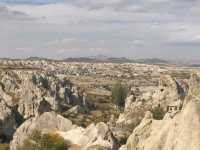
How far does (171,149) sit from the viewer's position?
28953 millimetres

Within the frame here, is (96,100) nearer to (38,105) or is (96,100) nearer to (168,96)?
(38,105)

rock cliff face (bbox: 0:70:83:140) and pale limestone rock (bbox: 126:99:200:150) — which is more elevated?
pale limestone rock (bbox: 126:99:200:150)

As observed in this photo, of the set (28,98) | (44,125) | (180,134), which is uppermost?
(180,134)

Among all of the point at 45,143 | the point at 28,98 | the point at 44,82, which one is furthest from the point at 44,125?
the point at 44,82

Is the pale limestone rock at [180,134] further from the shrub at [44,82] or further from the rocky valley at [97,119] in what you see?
the shrub at [44,82]

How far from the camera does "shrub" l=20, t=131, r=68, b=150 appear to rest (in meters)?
54.1

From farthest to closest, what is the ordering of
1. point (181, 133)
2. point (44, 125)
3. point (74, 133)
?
point (44, 125)
point (74, 133)
point (181, 133)

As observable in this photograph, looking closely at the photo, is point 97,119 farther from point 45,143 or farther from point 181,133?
point 181,133

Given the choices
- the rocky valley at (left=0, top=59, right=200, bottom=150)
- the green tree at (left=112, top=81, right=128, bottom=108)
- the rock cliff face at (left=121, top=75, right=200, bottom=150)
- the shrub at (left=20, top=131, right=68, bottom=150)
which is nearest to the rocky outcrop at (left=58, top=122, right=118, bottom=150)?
the rocky valley at (left=0, top=59, right=200, bottom=150)

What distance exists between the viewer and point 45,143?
180 ft

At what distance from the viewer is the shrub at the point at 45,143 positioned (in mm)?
54144

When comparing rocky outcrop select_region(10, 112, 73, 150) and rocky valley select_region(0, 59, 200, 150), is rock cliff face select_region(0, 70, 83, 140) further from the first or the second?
rocky outcrop select_region(10, 112, 73, 150)

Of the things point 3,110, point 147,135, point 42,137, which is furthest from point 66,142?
point 3,110

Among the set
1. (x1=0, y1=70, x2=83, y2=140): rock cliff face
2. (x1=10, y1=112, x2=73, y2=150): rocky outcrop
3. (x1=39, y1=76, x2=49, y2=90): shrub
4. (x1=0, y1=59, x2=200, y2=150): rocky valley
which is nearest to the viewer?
(x1=0, y1=59, x2=200, y2=150): rocky valley
